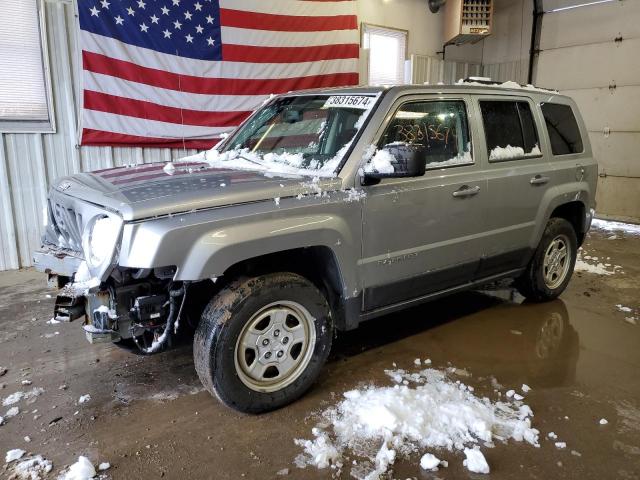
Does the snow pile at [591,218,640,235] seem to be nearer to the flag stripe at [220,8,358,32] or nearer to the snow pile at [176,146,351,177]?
the flag stripe at [220,8,358,32]

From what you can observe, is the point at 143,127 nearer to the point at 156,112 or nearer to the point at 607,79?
the point at 156,112

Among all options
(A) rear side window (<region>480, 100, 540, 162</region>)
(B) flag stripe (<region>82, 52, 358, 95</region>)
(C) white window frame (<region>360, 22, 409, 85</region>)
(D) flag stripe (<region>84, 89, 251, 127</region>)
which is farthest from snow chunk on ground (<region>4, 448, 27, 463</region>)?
(C) white window frame (<region>360, 22, 409, 85</region>)

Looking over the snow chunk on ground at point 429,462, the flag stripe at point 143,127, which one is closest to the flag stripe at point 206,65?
the flag stripe at point 143,127

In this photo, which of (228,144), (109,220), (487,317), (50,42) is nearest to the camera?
(109,220)

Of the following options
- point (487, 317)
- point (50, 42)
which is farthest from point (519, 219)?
point (50, 42)

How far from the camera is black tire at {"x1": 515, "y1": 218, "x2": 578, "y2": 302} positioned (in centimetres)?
447

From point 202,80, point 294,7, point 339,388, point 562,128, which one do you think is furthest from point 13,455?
point 294,7

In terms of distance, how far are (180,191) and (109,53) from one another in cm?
415

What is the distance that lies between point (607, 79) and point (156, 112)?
8.04 meters

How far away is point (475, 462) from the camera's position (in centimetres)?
237

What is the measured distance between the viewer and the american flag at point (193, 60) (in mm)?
5789

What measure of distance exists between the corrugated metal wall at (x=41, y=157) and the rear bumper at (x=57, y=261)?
11.0 feet

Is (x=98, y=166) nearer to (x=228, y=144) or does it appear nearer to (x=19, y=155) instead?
(x=19, y=155)

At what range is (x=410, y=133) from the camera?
3291 millimetres
